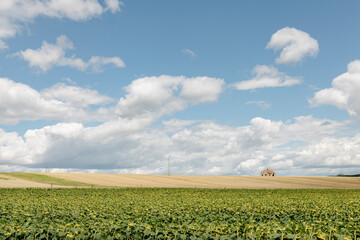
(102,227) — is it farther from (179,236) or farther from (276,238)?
(276,238)

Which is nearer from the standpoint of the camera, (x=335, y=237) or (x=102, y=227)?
(x=335, y=237)

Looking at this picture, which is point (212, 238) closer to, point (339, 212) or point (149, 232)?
point (149, 232)

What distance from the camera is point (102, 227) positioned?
1017 cm

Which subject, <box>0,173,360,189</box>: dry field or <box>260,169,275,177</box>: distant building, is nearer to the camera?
<box>0,173,360,189</box>: dry field

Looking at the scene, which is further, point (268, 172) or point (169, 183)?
point (268, 172)

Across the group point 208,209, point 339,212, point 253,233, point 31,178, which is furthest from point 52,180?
point 253,233

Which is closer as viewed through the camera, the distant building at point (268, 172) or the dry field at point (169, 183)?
the dry field at point (169, 183)

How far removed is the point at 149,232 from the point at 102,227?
1.79 meters

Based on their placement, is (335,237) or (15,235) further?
(15,235)

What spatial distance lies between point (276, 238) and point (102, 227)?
5.19 metres

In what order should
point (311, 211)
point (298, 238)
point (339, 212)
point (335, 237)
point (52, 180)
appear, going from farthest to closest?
point (52, 180) → point (311, 211) → point (339, 212) → point (335, 237) → point (298, 238)

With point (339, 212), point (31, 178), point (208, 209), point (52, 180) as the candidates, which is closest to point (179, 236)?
point (208, 209)

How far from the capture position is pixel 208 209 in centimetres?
1747

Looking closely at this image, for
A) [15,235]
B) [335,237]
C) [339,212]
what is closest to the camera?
[335,237]
